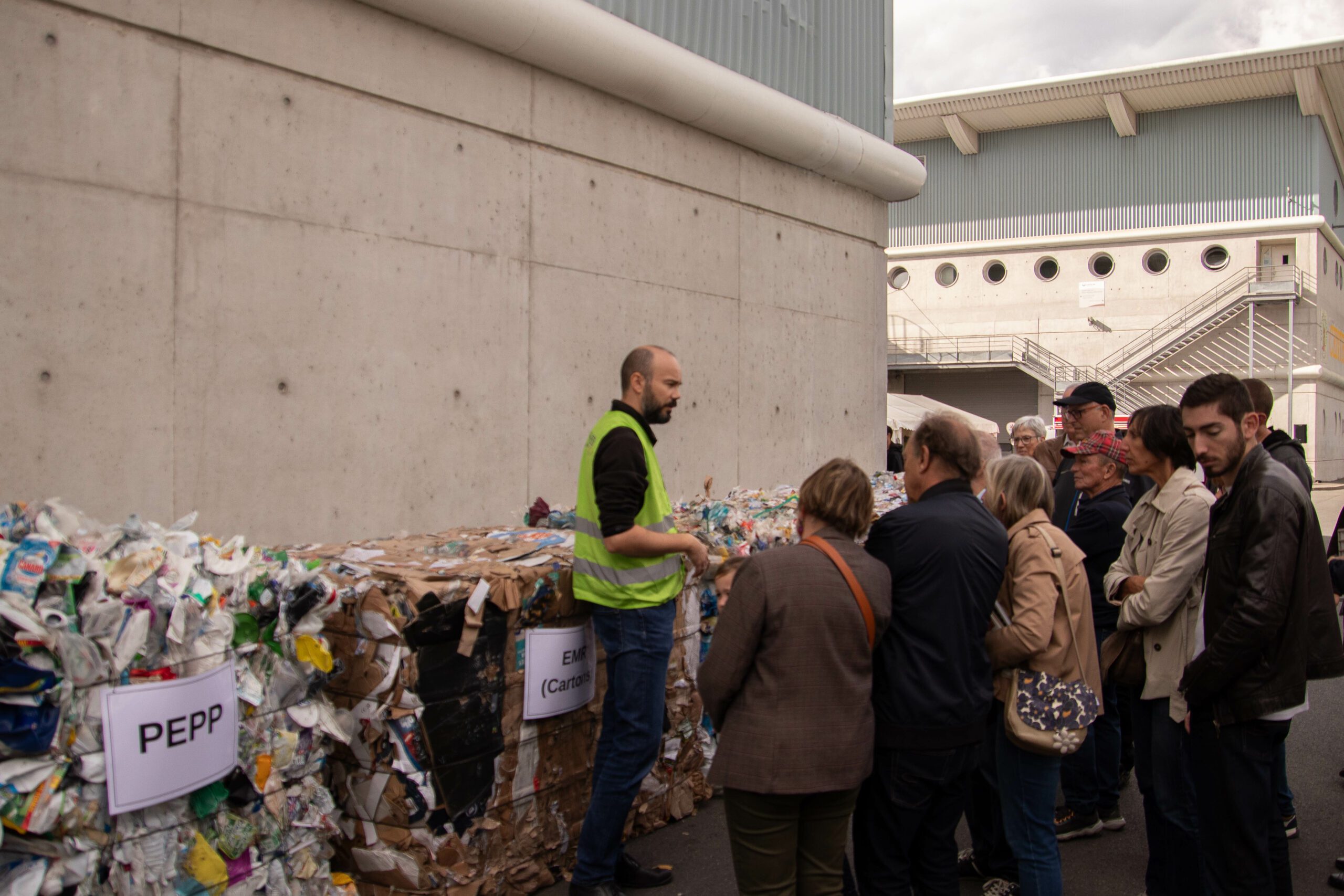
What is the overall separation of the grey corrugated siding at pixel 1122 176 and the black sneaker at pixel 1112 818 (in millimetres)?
34474

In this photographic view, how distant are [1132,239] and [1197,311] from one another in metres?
3.33

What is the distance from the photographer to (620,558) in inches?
149

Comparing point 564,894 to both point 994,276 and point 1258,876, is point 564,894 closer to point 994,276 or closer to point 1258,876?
point 1258,876

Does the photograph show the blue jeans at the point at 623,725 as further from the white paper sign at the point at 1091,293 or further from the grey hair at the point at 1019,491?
the white paper sign at the point at 1091,293

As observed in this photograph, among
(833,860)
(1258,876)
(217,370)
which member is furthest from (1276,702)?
(217,370)

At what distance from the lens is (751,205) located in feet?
31.7

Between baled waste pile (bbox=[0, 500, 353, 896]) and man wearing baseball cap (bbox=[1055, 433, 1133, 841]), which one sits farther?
man wearing baseball cap (bbox=[1055, 433, 1133, 841])

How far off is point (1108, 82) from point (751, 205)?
2907 centimetres

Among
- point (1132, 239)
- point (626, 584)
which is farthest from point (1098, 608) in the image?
point (1132, 239)

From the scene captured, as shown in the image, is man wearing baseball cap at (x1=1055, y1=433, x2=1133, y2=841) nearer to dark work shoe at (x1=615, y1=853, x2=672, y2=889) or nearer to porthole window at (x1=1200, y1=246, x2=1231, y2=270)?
dark work shoe at (x1=615, y1=853, x2=672, y2=889)

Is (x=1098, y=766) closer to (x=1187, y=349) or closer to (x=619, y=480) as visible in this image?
(x=619, y=480)

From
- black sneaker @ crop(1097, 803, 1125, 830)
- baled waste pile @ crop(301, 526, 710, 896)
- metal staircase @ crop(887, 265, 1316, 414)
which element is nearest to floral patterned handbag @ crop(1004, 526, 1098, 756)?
baled waste pile @ crop(301, 526, 710, 896)

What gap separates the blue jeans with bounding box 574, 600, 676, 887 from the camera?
12.3ft

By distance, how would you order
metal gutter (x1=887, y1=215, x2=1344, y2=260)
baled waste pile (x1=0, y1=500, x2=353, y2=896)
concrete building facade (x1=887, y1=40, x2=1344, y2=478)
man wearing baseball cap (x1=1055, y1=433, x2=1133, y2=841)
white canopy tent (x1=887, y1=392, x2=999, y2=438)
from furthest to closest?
metal gutter (x1=887, y1=215, x2=1344, y2=260), concrete building facade (x1=887, y1=40, x2=1344, y2=478), white canopy tent (x1=887, y1=392, x2=999, y2=438), man wearing baseball cap (x1=1055, y1=433, x2=1133, y2=841), baled waste pile (x1=0, y1=500, x2=353, y2=896)
